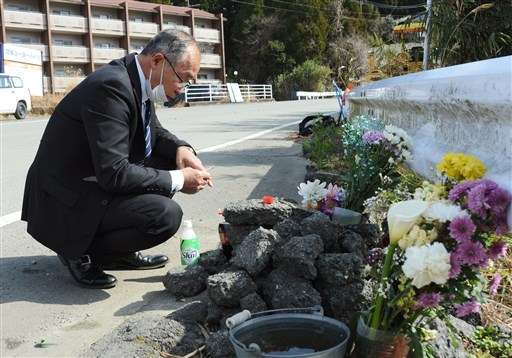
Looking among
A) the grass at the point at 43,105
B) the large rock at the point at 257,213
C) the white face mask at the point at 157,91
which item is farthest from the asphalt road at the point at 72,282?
the grass at the point at 43,105

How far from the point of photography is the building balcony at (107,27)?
51750 millimetres

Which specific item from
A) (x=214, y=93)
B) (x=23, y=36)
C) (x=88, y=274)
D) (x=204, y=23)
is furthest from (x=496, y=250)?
(x=204, y=23)

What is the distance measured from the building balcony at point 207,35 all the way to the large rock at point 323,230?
59.0 metres

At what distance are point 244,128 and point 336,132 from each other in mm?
5977

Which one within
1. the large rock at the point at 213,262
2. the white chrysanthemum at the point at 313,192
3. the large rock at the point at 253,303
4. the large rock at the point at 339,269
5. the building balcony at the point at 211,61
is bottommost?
the large rock at the point at 213,262

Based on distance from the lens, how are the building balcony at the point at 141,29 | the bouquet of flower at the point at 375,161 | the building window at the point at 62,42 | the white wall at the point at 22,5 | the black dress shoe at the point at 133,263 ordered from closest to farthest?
the bouquet of flower at the point at 375,161 → the black dress shoe at the point at 133,263 → the white wall at the point at 22,5 → the building window at the point at 62,42 → the building balcony at the point at 141,29

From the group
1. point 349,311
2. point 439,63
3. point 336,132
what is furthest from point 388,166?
point 336,132

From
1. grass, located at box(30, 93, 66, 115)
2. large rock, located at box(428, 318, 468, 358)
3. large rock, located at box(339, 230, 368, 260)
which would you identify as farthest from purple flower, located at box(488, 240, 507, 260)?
grass, located at box(30, 93, 66, 115)

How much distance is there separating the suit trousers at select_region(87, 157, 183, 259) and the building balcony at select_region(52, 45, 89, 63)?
4840 cm

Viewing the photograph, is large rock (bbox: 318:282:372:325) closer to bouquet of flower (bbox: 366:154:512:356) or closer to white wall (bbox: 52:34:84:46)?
bouquet of flower (bbox: 366:154:512:356)

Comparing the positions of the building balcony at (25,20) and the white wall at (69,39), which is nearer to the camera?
the building balcony at (25,20)

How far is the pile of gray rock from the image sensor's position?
245cm

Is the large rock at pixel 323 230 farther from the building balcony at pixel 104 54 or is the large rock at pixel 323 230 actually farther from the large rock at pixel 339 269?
the building balcony at pixel 104 54

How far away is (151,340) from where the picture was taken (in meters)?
2.51
